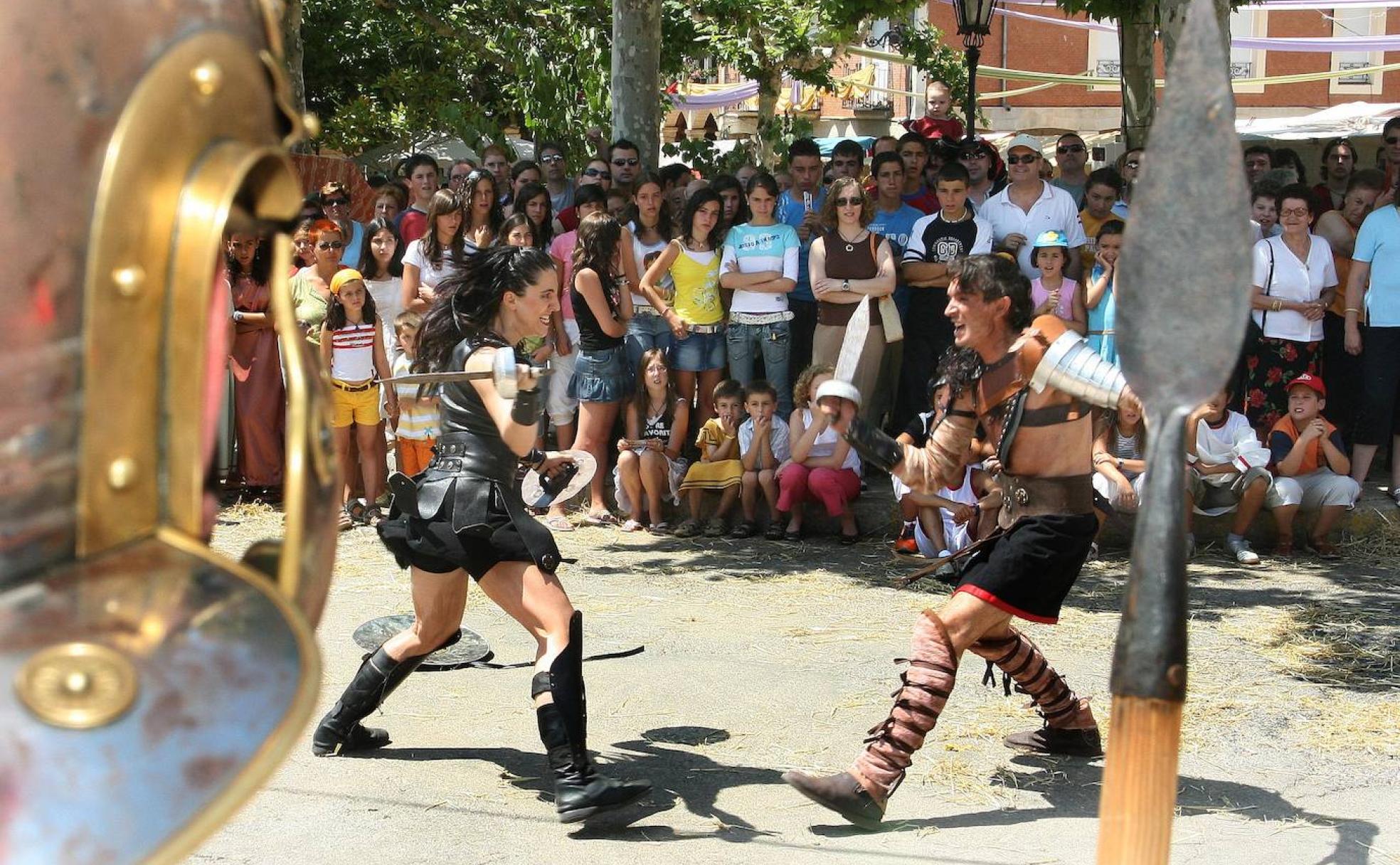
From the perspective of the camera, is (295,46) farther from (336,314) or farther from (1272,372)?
(1272,372)

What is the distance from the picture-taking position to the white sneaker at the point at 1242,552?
7742 millimetres

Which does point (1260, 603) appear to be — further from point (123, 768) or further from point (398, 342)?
point (123, 768)

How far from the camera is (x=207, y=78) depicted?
1137 mm

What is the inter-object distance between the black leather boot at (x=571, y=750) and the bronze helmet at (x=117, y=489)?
330 centimetres

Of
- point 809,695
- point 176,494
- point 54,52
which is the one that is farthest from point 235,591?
point 809,695

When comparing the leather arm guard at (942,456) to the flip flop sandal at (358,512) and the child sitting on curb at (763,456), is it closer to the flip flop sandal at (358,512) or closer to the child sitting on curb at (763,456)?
the child sitting on curb at (763,456)

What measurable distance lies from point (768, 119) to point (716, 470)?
267 inches

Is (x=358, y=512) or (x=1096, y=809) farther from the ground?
(x=358, y=512)

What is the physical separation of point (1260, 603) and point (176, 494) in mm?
6580

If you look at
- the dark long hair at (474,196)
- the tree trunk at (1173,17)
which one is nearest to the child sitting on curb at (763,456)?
the dark long hair at (474,196)

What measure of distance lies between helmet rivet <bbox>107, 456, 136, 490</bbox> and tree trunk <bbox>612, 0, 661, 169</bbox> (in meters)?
9.75

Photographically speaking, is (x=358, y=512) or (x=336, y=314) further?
(x=358, y=512)

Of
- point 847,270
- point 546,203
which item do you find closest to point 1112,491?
point 847,270

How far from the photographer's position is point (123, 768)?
105 cm
